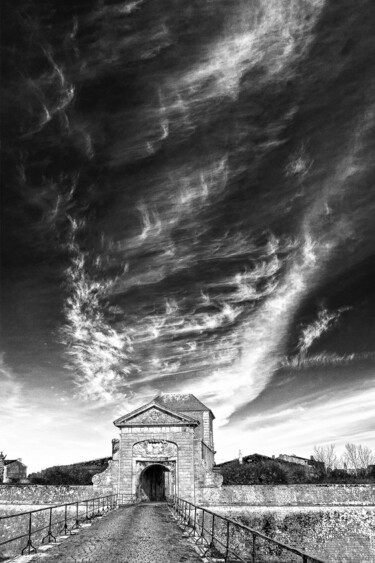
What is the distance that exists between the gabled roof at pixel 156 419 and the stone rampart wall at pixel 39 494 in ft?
18.8

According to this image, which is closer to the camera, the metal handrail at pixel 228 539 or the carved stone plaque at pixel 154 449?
the metal handrail at pixel 228 539

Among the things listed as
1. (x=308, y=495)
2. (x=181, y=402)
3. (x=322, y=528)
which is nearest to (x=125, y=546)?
(x=308, y=495)

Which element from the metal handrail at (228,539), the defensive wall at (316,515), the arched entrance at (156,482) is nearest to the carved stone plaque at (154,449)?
the metal handrail at (228,539)

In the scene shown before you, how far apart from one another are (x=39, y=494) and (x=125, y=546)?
1955cm

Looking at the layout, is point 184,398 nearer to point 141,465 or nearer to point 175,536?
point 141,465

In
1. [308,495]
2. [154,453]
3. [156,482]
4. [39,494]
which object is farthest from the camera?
[156,482]

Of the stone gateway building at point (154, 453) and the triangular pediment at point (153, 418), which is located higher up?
the triangular pediment at point (153, 418)

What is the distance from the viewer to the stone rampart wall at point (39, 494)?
1113 inches

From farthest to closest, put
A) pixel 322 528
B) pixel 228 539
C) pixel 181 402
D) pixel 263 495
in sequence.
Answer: pixel 181 402, pixel 263 495, pixel 322 528, pixel 228 539

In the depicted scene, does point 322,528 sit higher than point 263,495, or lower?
lower

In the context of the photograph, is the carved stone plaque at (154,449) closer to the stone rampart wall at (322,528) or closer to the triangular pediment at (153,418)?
the triangular pediment at (153,418)

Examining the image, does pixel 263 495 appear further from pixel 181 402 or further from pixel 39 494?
pixel 181 402

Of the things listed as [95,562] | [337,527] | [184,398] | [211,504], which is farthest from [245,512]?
[184,398]

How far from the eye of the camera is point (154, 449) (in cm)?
3231
